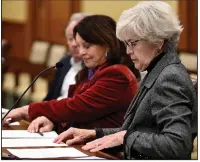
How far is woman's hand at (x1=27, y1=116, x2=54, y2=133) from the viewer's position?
2966 mm

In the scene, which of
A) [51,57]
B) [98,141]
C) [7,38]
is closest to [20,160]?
[98,141]

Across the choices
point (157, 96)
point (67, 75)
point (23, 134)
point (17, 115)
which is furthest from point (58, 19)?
point (157, 96)

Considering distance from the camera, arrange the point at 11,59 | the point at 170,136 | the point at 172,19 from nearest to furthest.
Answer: the point at 170,136, the point at 172,19, the point at 11,59

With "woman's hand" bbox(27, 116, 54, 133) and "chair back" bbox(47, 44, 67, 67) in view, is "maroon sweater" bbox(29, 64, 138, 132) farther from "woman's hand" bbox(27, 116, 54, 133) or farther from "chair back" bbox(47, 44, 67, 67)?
"chair back" bbox(47, 44, 67, 67)

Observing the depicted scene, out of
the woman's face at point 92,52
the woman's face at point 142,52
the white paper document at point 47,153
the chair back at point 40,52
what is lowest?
the chair back at point 40,52

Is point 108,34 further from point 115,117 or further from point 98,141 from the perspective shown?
point 98,141

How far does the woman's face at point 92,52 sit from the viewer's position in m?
3.10

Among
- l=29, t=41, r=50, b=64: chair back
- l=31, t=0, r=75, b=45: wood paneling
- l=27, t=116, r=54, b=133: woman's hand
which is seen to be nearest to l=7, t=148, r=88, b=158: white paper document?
l=27, t=116, r=54, b=133: woman's hand

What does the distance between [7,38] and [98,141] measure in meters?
8.25

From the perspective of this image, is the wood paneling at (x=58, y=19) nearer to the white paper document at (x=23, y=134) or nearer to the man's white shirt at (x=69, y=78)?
the man's white shirt at (x=69, y=78)

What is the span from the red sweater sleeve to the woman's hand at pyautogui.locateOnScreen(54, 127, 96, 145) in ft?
1.14

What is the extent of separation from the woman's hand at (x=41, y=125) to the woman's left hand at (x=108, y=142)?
23.0 inches

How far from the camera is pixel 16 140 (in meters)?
2.69

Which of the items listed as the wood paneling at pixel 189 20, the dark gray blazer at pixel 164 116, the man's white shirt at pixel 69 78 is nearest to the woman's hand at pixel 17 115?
the man's white shirt at pixel 69 78
